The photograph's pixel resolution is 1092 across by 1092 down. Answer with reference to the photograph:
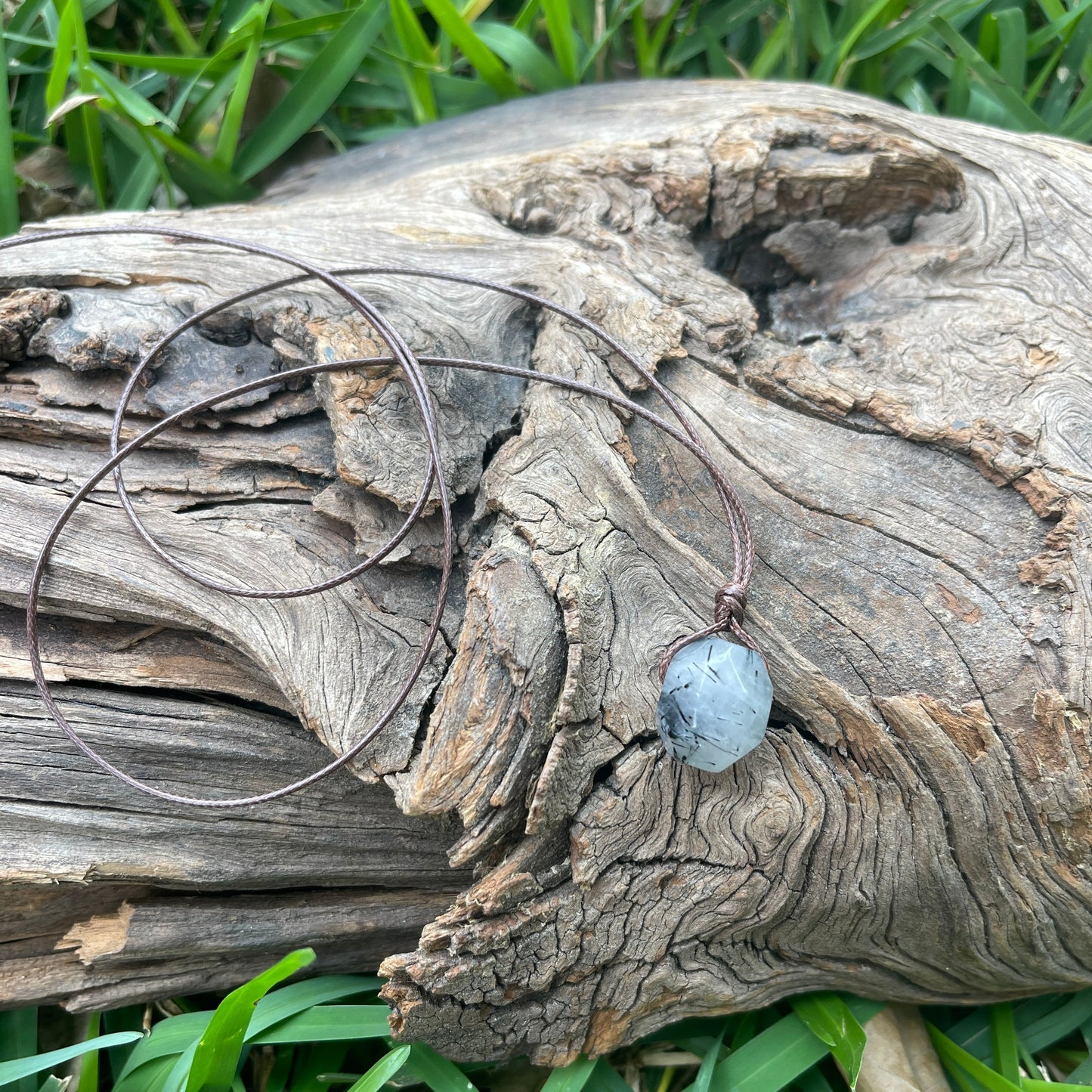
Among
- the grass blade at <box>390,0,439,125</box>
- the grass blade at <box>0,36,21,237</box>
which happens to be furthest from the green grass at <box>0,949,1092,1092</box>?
the grass blade at <box>390,0,439,125</box>

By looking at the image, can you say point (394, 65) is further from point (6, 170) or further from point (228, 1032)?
point (228, 1032)

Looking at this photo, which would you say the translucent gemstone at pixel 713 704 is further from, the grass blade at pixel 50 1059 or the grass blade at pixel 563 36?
the grass blade at pixel 563 36

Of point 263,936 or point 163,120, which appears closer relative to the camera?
point 263,936

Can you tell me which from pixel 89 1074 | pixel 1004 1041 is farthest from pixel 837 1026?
pixel 89 1074

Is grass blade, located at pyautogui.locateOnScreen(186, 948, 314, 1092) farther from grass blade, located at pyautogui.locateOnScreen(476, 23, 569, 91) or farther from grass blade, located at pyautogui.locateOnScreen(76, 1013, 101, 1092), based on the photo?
grass blade, located at pyautogui.locateOnScreen(476, 23, 569, 91)

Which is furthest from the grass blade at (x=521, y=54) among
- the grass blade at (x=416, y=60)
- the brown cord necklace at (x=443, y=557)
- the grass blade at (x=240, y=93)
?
the brown cord necklace at (x=443, y=557)

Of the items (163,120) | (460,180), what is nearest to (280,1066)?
(460,180)

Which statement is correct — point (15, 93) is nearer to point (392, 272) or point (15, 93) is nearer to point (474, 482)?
point (392, 272)
